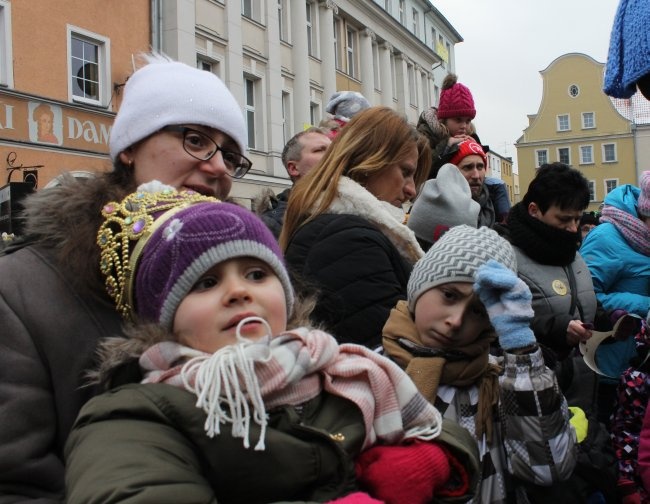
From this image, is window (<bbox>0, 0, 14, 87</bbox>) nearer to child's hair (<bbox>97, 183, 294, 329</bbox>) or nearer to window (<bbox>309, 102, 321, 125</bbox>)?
window (<bbox>309, 102, 321, 125</bbox>)

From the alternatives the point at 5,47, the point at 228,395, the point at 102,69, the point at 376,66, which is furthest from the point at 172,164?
the point at 376,66

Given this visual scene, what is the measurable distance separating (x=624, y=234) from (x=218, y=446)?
331 centimetres

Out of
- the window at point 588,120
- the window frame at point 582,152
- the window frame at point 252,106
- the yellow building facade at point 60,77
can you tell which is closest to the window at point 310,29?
the window frame at point 252,106

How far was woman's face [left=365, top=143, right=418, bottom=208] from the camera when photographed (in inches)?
103

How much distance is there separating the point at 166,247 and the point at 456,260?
3.67ft

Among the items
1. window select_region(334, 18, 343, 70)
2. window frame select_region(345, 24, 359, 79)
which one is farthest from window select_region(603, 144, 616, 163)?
window select_region(334, 18, 343, 70)

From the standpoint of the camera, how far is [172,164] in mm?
1711

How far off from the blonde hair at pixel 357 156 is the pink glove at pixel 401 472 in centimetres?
125

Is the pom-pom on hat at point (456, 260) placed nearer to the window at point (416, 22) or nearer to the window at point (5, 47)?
the window at point (5, 47)

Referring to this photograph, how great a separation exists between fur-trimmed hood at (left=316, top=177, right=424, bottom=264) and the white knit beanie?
621 millimetres

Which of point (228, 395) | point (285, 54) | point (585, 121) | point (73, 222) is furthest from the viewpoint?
point (585, 121)

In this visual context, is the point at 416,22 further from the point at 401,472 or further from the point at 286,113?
the point at 401,472

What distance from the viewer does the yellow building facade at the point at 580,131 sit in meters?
47.9

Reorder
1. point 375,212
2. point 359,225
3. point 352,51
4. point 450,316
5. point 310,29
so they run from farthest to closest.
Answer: point 352,51 → point 310,29 → point 375,212 → point 359,225 → point 450,316
